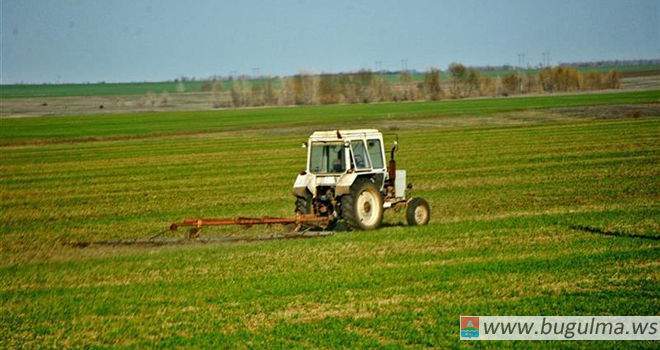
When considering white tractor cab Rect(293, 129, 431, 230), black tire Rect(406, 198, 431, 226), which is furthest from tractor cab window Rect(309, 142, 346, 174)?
black tire Rect(406, 198, 431, 226)

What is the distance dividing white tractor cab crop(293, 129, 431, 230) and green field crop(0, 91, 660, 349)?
63cm

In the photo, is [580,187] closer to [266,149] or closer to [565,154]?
[565,154]

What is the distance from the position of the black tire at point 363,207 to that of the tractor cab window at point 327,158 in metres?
0.65

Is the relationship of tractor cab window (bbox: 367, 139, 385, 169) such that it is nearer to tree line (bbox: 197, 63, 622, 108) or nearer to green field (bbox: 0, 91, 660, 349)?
green field (bbox: 0, 91, 660, 349)

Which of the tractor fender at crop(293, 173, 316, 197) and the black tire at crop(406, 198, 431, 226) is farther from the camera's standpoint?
the black tire at crop(406, 198, 431, 226)

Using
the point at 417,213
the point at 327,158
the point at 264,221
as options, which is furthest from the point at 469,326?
the point at 417,213

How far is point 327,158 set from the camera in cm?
2150

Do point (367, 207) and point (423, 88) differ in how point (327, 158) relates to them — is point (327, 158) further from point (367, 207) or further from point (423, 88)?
point (423, 88)

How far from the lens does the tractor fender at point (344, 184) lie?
809 inches

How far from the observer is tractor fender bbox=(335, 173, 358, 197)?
20.5m

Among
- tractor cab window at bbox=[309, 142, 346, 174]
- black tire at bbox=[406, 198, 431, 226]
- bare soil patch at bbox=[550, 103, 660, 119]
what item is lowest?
bare soil patch at bbox=[550, 103, 660, 119]

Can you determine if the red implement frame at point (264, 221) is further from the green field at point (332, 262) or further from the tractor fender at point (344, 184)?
the tractor fender at point (344, 184)

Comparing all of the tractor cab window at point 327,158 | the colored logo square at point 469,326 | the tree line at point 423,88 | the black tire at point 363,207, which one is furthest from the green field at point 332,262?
the tree line at point 423,88

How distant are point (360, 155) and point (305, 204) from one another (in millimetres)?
1756
